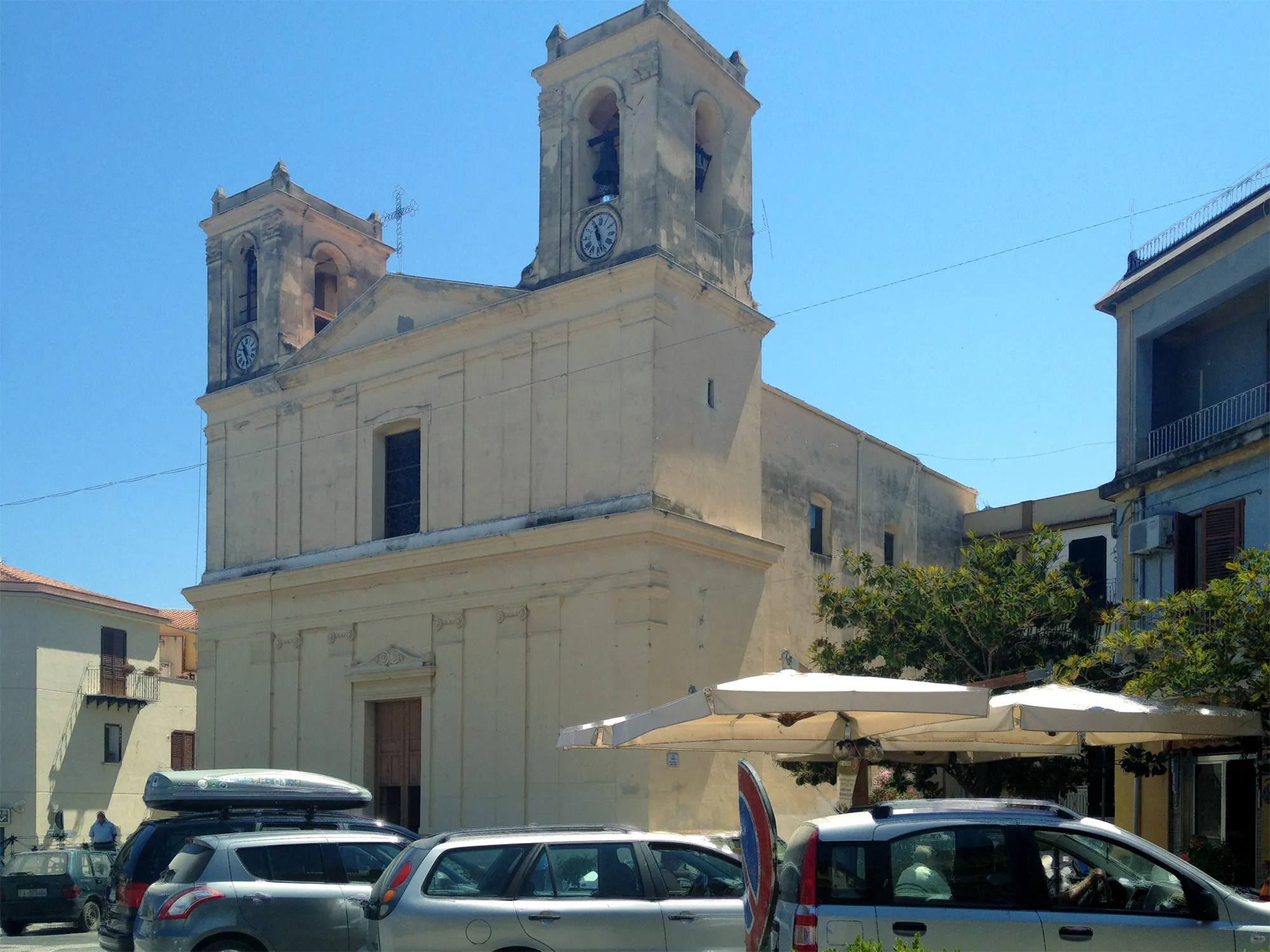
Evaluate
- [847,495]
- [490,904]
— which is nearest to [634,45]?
[847,495]

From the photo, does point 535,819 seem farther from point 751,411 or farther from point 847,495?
point 847,495

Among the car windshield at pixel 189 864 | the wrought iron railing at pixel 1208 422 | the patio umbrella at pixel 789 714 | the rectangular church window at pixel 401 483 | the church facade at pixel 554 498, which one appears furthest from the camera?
the rectangular church window at pixel 401 483

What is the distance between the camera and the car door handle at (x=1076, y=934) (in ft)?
26.9

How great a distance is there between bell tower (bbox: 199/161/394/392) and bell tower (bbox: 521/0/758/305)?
7464 millimetres

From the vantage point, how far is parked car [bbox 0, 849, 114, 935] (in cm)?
2023

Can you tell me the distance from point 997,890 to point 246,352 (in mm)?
26078

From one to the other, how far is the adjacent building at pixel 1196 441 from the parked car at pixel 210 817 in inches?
371

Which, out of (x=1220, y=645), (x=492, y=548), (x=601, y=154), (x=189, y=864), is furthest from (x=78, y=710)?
(x=1220, y=645)

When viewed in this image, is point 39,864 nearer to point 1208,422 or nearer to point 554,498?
point 554,498

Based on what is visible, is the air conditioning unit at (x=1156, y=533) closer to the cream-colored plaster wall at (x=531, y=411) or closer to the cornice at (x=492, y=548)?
the cornice at (x=492, y=548)

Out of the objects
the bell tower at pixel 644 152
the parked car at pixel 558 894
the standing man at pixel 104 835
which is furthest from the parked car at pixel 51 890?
the bell tower at pixel 644 152

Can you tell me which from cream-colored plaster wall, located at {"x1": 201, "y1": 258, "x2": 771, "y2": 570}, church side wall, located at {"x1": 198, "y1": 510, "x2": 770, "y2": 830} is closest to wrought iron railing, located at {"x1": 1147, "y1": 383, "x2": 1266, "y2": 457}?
church side wall, located at {"x1": 198, "y1": 510, "x2": 770, "y2": 830}

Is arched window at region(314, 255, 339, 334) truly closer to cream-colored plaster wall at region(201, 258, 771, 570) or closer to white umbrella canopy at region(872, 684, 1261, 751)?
cream-colored plaster wall at region(201, 258, 771, 570)

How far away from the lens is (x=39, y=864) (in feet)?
67.8
